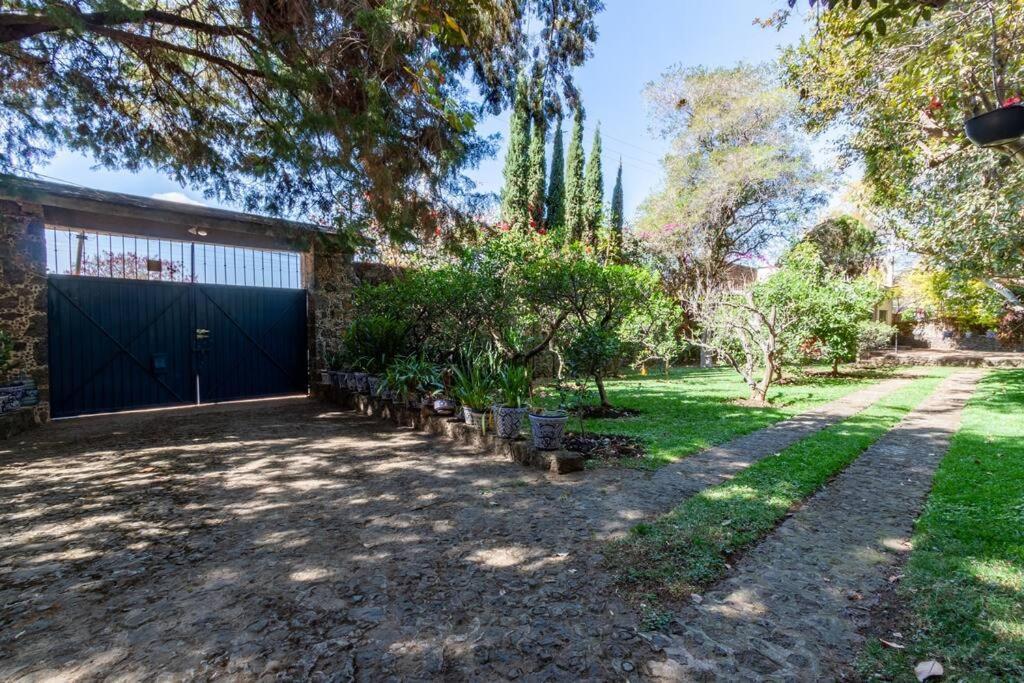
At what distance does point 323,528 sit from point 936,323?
25.8 metres

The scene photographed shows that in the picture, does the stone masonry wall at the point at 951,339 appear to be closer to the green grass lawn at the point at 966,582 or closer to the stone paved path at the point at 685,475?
the stone paved path at the point at 685,475

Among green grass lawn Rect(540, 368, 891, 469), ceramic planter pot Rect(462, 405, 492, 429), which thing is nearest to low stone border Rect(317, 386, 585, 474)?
ceramic planter pot Rect(462, 405, 492, 429)

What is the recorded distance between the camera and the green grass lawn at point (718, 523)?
2.35 metres

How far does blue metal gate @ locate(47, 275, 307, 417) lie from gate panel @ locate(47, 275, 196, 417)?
1 cm

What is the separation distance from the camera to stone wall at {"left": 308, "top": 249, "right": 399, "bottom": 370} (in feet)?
29.5

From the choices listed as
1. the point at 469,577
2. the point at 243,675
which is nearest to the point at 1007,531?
the point at 469,577

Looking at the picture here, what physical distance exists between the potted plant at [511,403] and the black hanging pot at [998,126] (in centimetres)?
381

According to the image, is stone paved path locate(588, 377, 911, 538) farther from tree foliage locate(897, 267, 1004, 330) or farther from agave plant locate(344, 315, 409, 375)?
tree foliage locate(897, 267, 1004, 330)

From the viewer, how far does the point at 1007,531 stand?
2.77 metres

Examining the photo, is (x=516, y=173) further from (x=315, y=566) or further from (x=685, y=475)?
(x=315, y=566)

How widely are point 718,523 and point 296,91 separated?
14.8 ft

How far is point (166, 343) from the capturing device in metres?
7.68

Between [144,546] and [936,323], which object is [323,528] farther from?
[936,323]

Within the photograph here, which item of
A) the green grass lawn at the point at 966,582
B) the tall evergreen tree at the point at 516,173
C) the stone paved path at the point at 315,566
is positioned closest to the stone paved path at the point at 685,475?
the stone paved path at the point at 315,566
